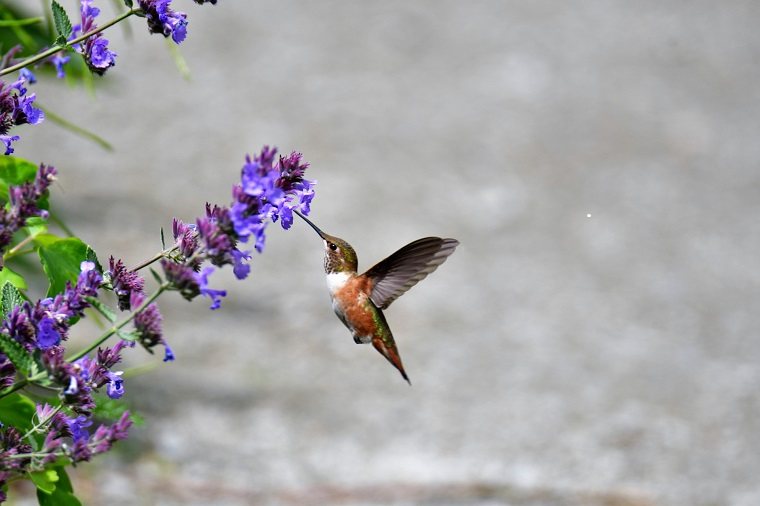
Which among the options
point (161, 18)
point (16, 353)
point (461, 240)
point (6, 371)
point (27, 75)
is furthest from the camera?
point (461, 240)

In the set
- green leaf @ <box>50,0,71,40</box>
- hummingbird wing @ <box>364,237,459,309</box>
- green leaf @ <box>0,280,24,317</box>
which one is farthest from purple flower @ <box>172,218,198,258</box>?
hummingbird wing @ <box>364,237,459,309</box>

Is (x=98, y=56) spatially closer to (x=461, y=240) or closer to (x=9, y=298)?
(x=9, y=298)

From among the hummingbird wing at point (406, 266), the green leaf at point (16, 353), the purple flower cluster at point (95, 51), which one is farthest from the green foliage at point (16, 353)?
the hummingbird wing at point (406, 266)

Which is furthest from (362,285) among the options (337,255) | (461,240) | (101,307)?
(461,240)

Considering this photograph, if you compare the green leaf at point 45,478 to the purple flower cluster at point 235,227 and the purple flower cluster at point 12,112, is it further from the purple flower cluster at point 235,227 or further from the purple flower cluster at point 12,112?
the purple flower cluster at point 12,112

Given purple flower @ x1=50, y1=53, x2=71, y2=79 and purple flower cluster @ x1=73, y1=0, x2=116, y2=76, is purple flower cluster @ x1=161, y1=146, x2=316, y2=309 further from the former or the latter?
→ purple flower @ x1=50, y1=53, x2=71, y2=79

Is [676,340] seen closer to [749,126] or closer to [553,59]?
[749,126]
